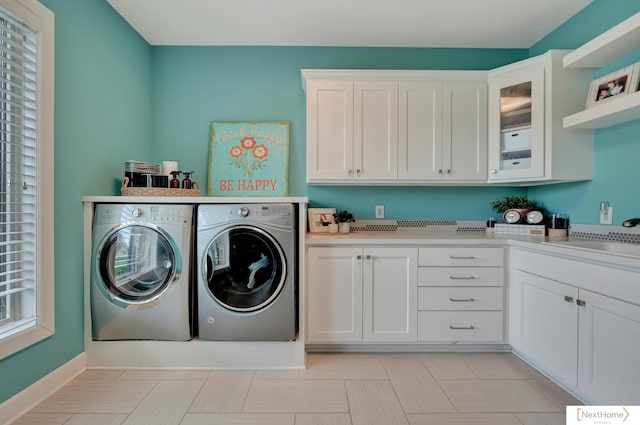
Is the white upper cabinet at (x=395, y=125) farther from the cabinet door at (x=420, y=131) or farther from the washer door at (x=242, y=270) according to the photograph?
the washer door at (x=242, y=270)

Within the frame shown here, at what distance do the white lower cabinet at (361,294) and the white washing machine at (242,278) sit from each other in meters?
0.24

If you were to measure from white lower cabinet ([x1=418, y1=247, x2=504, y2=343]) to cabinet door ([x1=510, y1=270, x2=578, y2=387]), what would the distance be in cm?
12

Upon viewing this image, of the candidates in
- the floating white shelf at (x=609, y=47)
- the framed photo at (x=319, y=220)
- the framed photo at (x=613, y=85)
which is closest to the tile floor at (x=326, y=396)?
the framed photo at (x=319, y=220)

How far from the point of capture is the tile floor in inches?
65.2

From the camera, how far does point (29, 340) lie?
5.50 ft

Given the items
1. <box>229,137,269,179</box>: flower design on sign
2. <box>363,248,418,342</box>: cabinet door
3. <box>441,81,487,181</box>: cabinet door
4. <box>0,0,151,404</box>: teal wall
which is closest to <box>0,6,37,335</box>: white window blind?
<box>0,0,151,404</box>: teal wall

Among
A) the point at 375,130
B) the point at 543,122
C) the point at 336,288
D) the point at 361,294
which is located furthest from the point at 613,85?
the point at 336,288

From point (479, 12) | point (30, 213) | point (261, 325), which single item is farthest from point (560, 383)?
point (30, 213)

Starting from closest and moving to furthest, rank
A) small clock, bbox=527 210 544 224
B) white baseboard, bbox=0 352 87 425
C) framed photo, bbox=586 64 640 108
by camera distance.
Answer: white baseboard, bbox=0 352 87 425 → framed photo, bbox=586 64 640 108 → small clock, bbox=527 210 544 224

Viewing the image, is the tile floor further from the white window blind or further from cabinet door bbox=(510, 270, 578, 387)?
the white window blind

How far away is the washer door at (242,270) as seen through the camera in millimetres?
2115

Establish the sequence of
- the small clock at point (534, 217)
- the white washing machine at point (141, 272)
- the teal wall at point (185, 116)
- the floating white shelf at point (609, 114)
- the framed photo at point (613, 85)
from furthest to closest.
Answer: the small clock at point (534, 217) < the white washing machine at point (141, 272) < the teal wall at point (185, 116) < the framed photo at point (613, 85) < the floating white shelf at point (609, 114)

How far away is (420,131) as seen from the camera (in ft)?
8.57

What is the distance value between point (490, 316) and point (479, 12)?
2186 millimetres
